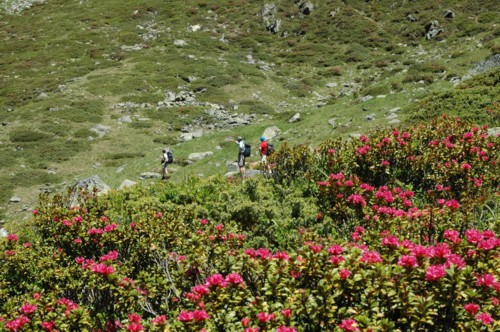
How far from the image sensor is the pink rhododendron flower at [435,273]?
3463 mm

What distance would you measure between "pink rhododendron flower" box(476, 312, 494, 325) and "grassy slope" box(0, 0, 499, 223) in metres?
18.0

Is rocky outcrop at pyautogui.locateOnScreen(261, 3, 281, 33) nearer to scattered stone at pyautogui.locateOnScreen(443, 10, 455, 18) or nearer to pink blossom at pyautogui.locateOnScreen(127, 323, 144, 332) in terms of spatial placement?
scattered stone at pyautogui.locateOnScreen(443, 10, 455, 18)

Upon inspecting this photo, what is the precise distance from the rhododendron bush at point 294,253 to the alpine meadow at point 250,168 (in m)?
0.03

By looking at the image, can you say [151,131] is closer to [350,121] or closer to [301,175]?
[350,121]

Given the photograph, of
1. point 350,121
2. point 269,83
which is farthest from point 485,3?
point 350,121

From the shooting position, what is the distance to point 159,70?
45781 mm

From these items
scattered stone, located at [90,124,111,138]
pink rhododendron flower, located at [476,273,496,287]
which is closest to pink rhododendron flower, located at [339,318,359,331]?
pink rhododendron flower, located at [476,273,496,287]

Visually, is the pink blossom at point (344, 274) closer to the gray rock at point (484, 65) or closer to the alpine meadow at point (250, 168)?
the alpine meadow at point (250, 168)

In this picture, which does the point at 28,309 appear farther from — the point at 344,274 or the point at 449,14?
the point at 449,14

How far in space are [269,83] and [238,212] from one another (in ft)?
118

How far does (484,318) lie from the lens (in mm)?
3359

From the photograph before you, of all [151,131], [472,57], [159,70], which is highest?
[472,57]

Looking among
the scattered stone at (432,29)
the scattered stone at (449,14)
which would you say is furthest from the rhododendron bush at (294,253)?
the scattered stone at (449,14)

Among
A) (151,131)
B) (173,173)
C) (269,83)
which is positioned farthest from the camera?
(269,83)
